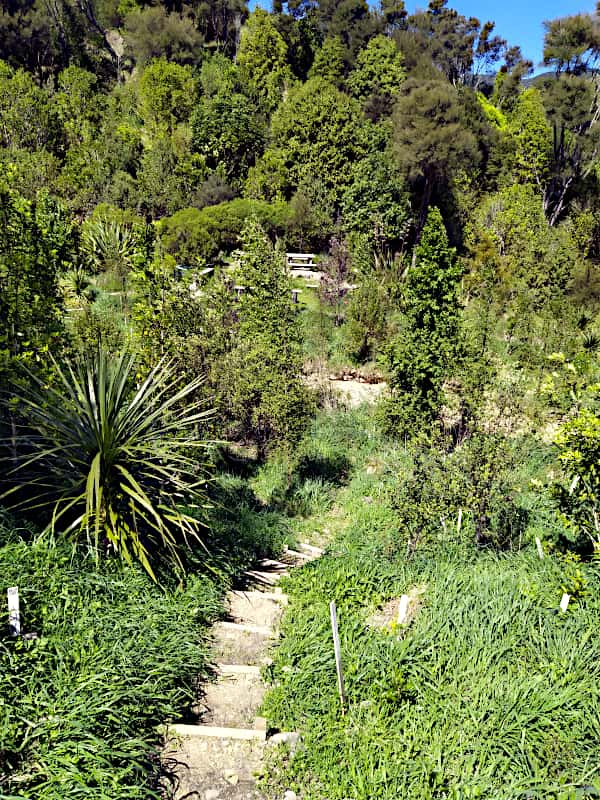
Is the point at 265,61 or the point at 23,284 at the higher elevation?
the point at 265,61

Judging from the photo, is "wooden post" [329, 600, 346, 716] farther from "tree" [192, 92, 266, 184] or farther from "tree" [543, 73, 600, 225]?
"tree" [192, 92, 266, 184]

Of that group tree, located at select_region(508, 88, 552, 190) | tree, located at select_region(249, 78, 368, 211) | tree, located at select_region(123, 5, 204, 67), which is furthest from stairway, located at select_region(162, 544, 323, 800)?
tree, located at select_region(123, 5, 204, 67)

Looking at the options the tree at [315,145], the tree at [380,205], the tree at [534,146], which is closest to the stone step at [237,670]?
the tree at [380,205]

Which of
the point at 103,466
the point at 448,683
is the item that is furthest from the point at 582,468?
the point at 103,466

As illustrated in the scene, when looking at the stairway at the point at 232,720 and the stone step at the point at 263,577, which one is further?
the stone step at the point at 263,577

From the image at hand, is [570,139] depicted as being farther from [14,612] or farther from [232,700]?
[14,612]

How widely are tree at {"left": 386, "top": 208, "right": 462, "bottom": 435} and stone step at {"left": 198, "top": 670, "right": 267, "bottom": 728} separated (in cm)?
616

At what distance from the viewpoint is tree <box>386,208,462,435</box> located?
9695 mm

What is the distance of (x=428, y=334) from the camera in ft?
32.4

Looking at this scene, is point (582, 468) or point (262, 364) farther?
point (262, 364)

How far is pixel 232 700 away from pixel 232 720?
0.62 feet

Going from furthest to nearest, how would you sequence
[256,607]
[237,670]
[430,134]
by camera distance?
[430,134] → [256,607] → [237,670]

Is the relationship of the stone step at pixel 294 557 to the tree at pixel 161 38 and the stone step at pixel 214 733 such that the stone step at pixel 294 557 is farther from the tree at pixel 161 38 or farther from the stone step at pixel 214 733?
the tree at pixel 161 38

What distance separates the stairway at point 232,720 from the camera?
388 centimetres
